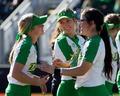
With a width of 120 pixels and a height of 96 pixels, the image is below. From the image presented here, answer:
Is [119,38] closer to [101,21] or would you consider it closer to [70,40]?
[70,40]

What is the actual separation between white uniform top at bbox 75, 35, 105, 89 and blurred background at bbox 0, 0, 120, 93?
8.23 meters

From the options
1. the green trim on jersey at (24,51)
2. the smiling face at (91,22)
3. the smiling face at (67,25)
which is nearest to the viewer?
the smiling face at (91,22)

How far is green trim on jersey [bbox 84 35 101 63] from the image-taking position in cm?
692

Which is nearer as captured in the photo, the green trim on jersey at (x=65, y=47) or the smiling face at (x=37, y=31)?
the smiling face at (x=37, y=31)

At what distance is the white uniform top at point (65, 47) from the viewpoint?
8.48 metres

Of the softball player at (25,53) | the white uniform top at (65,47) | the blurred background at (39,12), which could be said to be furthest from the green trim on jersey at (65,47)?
the blurred background at (39,12)

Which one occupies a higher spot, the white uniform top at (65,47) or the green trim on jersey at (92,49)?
the green trim on jersey at (92,49)

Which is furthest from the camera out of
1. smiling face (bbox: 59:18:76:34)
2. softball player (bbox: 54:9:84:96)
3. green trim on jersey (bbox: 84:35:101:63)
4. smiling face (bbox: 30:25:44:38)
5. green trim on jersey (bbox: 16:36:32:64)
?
smiling face (bbox: 59:18:76:34)

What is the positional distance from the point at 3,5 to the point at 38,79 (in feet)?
38.6

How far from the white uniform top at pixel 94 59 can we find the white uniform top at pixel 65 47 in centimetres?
134

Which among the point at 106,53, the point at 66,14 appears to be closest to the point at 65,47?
the point at 66,14

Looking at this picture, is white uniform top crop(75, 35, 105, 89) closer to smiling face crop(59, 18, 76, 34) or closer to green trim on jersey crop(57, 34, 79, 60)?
green trim on jersey crop(57, 34, 79, 60)

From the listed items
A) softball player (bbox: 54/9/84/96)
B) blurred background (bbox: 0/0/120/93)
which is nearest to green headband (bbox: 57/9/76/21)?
softball player (bbox: 54/9/84/96)

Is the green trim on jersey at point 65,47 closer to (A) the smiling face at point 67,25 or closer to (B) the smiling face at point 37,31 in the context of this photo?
(A) the smiling face at point 67,25
